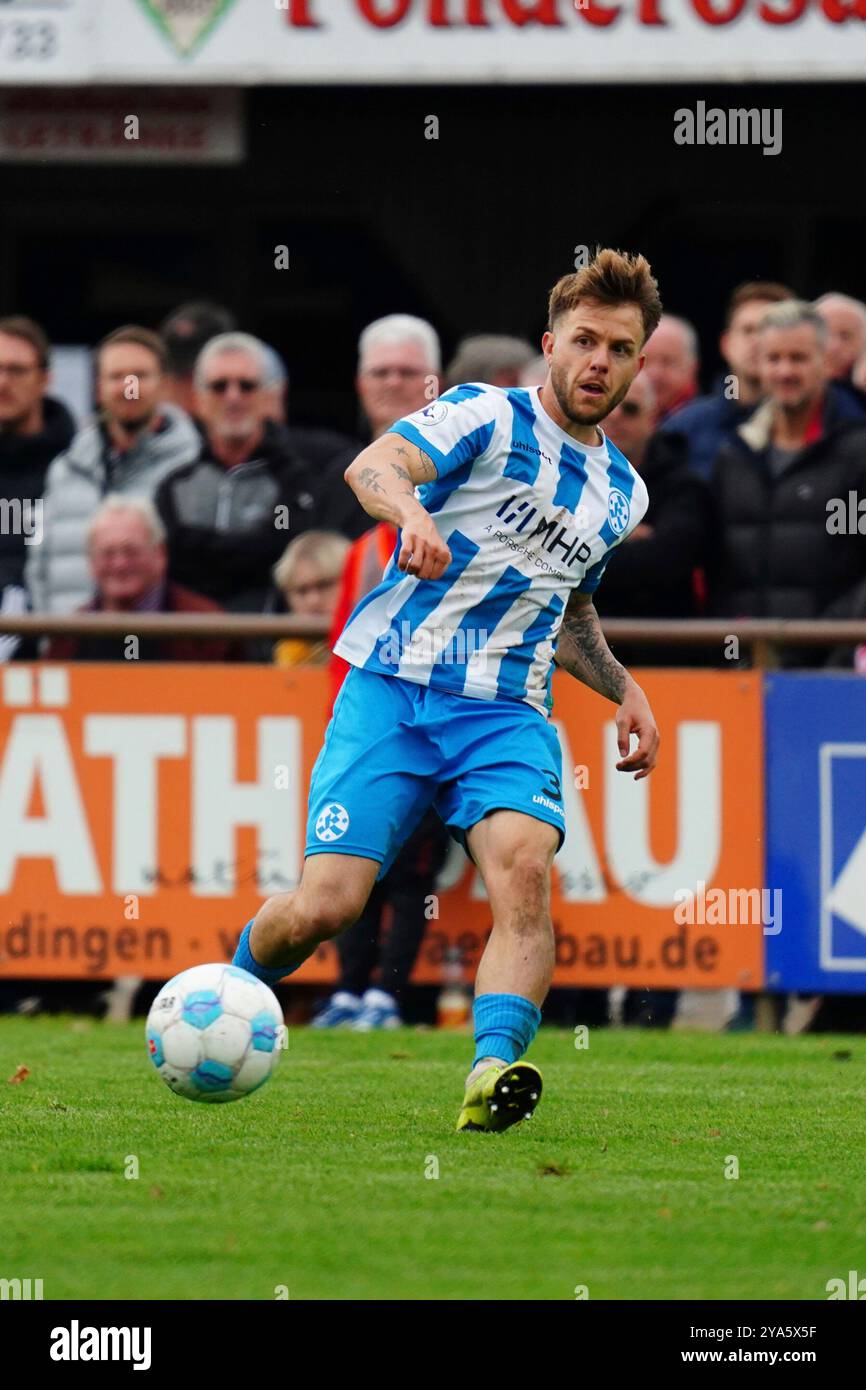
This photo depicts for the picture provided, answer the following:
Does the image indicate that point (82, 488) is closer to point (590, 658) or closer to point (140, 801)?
point (140, 801)

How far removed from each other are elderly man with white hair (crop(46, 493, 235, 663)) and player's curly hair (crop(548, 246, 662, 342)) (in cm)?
398

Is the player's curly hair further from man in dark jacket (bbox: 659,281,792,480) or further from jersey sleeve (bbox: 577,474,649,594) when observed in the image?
man in dark jacket (bbox: 659,281,792,480)

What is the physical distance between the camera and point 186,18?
13148mm

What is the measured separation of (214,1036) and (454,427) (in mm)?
1661

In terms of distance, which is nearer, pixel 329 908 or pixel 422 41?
pixel 329 908

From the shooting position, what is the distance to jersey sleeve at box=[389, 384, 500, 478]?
671 centimetres

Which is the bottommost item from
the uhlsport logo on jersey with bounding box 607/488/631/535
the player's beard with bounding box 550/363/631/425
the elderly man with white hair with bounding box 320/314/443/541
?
the uhlsport logo on jersey with bounding box 607/488/631/535

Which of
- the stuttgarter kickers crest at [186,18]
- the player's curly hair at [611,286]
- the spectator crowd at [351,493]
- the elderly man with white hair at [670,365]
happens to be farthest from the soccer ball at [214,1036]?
the stuttgarter kickers crest at [186,18]

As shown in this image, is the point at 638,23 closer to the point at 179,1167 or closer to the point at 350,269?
the point at 350,269

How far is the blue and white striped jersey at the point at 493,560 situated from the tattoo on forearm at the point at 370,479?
46 cm

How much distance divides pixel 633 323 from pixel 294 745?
385 centimetres

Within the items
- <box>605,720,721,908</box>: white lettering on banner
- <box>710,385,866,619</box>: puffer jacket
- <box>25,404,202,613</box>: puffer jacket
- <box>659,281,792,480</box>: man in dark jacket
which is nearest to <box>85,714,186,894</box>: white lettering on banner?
<box>25,404,202,613</box>: puffer jacket

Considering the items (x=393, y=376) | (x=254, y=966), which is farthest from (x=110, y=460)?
Result: (x=254, y=966)

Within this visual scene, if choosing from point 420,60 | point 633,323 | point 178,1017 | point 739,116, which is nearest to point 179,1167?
point 178,1017
